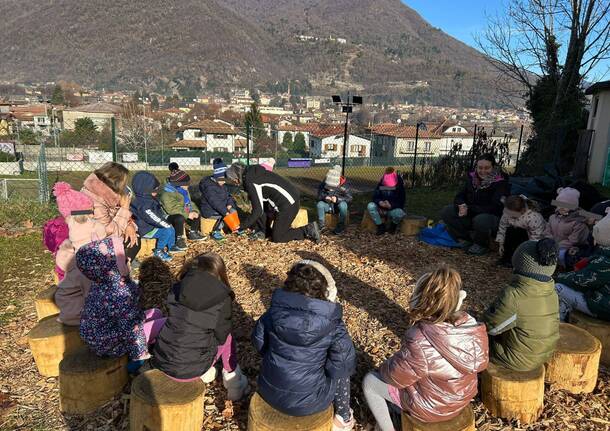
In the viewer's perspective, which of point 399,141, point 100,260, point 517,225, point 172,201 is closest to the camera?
point 100,260

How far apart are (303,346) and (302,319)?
6.9 inches

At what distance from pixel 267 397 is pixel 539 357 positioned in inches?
74.3

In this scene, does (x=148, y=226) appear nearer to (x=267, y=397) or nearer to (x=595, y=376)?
(x=267, y=397)

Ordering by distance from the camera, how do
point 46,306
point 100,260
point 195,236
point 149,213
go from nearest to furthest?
point 100,260
point 46,306
point 149,213
point 195,236

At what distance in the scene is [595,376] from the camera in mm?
3369

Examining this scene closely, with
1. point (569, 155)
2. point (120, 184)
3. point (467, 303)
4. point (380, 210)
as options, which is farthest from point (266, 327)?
point (569, 155)

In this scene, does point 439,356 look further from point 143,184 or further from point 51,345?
point 143,184

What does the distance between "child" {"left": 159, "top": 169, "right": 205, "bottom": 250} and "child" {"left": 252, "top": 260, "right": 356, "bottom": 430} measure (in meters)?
3.94

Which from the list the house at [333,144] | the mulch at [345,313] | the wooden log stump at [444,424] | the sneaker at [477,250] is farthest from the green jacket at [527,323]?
the house at [333,144]

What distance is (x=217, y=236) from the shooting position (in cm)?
692

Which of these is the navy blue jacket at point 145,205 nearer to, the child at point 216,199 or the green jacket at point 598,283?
the child at point 216,199

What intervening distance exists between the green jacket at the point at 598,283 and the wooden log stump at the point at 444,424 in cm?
188

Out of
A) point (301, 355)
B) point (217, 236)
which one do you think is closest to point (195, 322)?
point (301, 355)

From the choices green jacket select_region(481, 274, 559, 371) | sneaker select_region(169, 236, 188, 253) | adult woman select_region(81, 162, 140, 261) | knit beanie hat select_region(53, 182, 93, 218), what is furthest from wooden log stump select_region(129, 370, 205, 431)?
sneaker select_region(169, 236, 188, 253)
